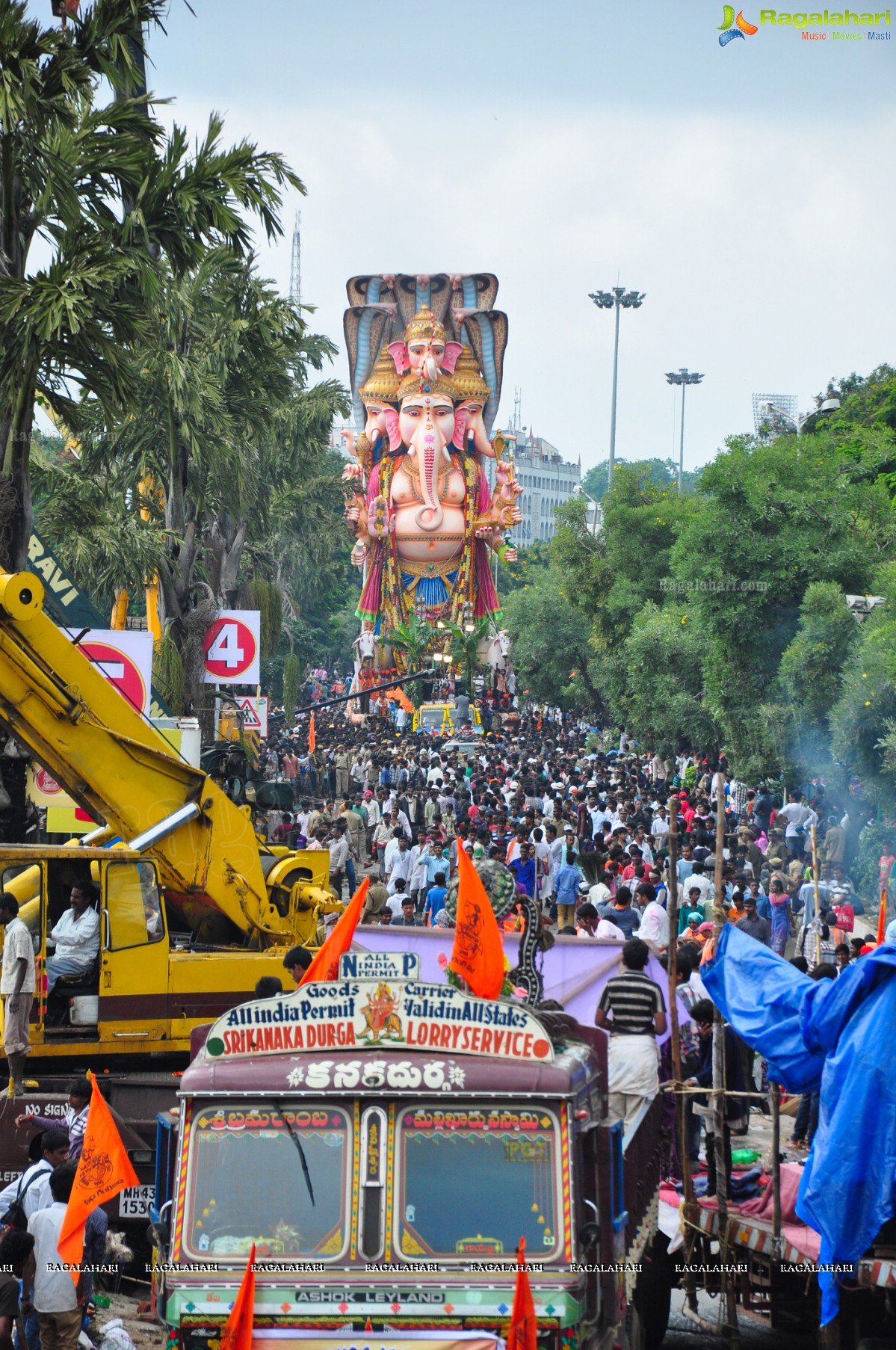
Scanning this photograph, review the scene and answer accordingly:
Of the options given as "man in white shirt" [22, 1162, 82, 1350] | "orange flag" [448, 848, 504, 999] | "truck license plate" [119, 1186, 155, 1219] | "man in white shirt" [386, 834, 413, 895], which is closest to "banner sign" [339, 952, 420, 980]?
"orange flag" [448, 848, 504, 999]

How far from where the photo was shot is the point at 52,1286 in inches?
248

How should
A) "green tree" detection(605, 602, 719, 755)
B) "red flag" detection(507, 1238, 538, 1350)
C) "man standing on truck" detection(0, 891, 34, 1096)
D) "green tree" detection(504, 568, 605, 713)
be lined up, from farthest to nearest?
"green tree" detection(504, 568, 605, 713)
"green tree" detection(605, 602, 719, 755)
"man standing on truck" detection(0, 891, 34, 1096)
"red flag" detection(507, 1238, 538, 1350)

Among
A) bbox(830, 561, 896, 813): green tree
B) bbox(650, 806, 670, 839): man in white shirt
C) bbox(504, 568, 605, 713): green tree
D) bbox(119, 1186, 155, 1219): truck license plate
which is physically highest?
bbox(504, 568, 605, 713): green tree

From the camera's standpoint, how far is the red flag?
5.17 metres

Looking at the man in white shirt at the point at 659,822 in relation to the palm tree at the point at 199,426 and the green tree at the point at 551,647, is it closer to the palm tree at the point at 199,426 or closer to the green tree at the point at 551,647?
the palm tree at the point at 199,426

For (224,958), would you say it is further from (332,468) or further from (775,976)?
(332,468)

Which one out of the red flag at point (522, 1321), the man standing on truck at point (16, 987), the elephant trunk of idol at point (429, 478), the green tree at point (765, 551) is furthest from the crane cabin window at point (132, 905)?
the elephant trunk of idol at point (429, 478)

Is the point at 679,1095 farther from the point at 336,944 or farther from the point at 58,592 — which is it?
the point at 58,592

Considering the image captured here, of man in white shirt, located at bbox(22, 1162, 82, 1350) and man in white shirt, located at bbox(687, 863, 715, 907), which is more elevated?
man in white shirt, located at bbox(687, 863, 715, 907)

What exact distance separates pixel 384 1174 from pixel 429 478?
172ft

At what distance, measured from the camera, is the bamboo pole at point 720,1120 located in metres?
6.73

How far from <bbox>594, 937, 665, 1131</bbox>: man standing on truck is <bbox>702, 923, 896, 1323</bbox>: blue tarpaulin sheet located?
1095 mm

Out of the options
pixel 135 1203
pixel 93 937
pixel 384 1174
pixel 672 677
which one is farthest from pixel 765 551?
pixel 384 1174

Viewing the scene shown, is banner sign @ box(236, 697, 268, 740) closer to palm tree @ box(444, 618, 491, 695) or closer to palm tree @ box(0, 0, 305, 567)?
palm tree @ box(0, 0, 305, 567)
